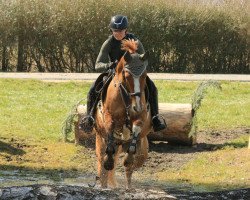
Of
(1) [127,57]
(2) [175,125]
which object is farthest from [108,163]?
(2) [175,125]

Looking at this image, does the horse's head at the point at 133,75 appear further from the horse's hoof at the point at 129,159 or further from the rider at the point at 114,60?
the horse's hoof at the point at 129,159

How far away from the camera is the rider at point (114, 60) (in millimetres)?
11039

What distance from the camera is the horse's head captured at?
10.1 m

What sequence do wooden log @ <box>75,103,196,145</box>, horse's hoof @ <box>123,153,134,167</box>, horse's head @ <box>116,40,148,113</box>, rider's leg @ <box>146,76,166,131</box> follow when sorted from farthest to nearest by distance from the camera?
wooden log @ <box>75,103,196,145</box> < rider's leg @ <box>146,76,166,131</box> < horse's hoof @ <box>123,153,134,167</box> < horse's head @ <box>116,40,148,113</box>

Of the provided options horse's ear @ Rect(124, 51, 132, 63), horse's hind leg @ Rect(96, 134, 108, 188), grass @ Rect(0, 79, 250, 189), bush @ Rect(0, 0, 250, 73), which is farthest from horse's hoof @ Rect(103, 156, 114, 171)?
bush @ Rect(0, 0, 250, 73)

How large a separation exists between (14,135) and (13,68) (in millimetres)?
13738

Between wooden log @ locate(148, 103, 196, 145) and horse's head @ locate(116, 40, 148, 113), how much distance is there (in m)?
5.06

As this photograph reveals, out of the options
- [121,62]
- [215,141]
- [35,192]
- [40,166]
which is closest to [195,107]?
[215,141]

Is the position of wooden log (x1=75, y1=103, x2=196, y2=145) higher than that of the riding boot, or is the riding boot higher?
the riding boot

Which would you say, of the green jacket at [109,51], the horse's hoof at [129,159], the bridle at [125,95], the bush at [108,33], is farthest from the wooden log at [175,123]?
the bush at [108,33]

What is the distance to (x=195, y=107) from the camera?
1584 centimetres

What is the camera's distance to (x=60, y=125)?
1812 cm

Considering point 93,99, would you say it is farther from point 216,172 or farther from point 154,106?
point 216,172

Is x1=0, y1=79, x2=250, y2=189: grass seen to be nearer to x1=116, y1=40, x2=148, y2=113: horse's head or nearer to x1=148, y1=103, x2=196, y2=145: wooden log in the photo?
x1=148, y1=103, x2=196, y2=145: wooden log
